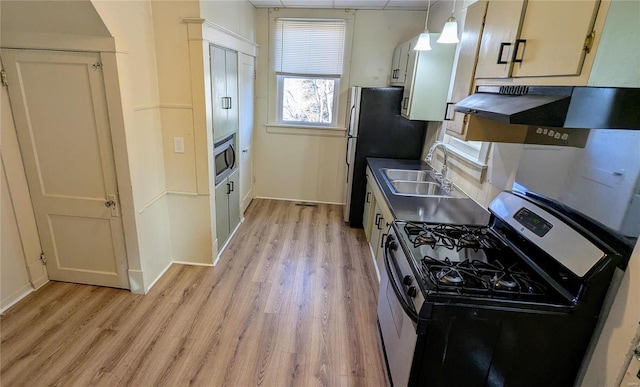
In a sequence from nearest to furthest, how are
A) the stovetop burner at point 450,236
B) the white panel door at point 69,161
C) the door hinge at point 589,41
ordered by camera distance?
the door hinge at point 589,41, the stovetop burner at point 450,236, the white panel door at point 69,161

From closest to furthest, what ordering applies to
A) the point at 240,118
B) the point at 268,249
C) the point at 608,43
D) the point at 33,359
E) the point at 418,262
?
the point at 608,43 < the point at 418,262 < the point at 33,359 < the point at 268,249 < the point at 240,118

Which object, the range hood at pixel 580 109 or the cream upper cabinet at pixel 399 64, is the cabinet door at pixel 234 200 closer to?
the cream upper cabinet at pixel 399 64

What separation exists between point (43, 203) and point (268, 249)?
1961mm

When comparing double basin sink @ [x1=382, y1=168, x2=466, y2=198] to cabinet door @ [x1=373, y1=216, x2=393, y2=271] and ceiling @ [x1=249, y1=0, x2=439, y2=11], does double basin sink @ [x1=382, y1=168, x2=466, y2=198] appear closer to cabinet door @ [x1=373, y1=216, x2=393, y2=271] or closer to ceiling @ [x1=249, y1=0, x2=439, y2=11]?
cabinet door @ [x1=373, y1=216, x2=393, y2=271]

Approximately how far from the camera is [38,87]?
2.28m

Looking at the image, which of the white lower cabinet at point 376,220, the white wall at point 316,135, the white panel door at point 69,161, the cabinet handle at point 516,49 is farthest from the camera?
the white wall at point 316,135

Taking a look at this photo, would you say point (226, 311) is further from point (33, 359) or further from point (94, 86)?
point (94, 86)

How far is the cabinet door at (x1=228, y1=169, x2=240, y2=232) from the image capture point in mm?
3633

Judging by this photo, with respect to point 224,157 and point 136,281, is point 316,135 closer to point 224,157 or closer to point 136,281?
point 224,157

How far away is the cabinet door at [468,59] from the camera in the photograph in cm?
182

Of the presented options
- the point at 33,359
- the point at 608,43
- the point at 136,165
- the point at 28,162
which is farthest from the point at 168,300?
the point at 608,43

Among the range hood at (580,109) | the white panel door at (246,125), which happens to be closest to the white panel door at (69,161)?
the white panel door at (246,125)

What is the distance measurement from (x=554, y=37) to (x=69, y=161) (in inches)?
120

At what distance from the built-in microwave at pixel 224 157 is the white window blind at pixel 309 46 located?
1.44m
